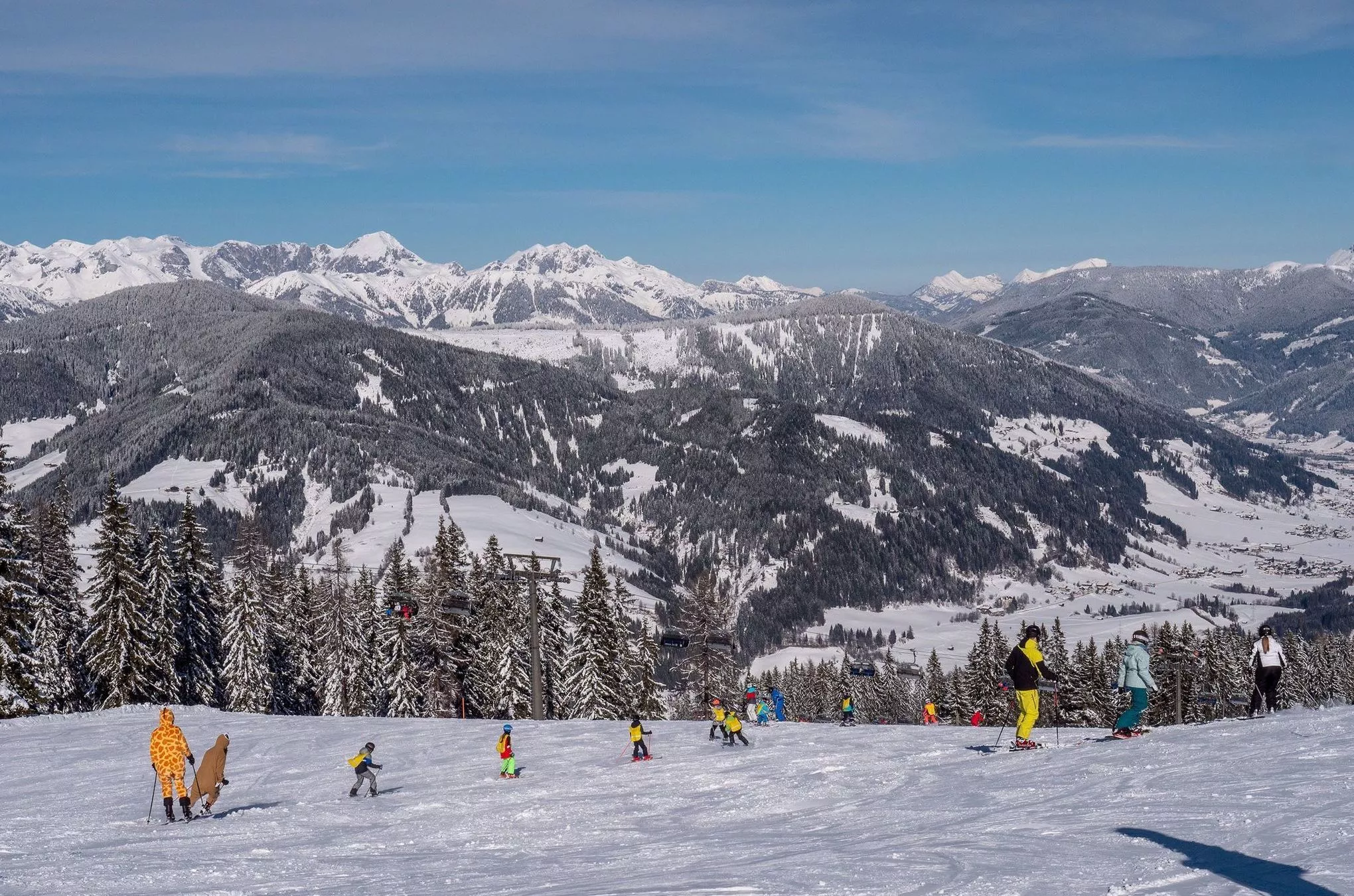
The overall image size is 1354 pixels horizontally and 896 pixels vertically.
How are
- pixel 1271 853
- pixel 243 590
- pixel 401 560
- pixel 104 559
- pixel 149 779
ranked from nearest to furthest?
pixel 1271 853
pixel 149 779
pixel 104 559
pixel 243 590
pixel 401 560

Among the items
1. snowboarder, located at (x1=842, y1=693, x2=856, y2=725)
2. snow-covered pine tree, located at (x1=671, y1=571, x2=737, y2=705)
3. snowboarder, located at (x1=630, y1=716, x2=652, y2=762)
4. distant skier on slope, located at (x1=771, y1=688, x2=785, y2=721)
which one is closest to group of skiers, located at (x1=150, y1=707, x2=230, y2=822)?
snowboarder, located at (x1=630, y1=716, x2=652, y2=762)

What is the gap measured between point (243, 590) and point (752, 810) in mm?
47918

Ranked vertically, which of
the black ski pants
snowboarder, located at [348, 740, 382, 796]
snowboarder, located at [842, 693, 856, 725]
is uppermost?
the black ski pants

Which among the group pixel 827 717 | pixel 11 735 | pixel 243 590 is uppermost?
pixel 243 590

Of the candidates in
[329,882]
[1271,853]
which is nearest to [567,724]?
[329,882]

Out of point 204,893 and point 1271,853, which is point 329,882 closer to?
point 204,893

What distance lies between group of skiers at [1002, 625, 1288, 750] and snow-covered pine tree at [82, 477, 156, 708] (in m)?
43.2

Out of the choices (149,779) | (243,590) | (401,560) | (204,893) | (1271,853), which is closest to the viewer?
(1271,853)

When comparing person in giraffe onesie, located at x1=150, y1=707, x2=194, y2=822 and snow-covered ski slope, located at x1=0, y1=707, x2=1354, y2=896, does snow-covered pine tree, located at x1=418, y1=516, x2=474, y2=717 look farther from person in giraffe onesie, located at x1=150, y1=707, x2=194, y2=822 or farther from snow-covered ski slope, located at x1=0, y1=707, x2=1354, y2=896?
person in giraffe onesie, located at x1=150, y1=707, x2=194, y2=822

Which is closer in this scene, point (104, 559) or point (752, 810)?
point (752, 810)

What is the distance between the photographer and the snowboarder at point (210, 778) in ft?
82.7

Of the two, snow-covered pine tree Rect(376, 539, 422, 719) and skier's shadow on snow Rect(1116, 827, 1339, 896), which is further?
snow-covered pine tree Rect(376, 539, 422, 719)

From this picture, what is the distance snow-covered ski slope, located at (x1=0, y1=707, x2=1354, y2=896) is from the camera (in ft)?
51.3

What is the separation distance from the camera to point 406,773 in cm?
3189
